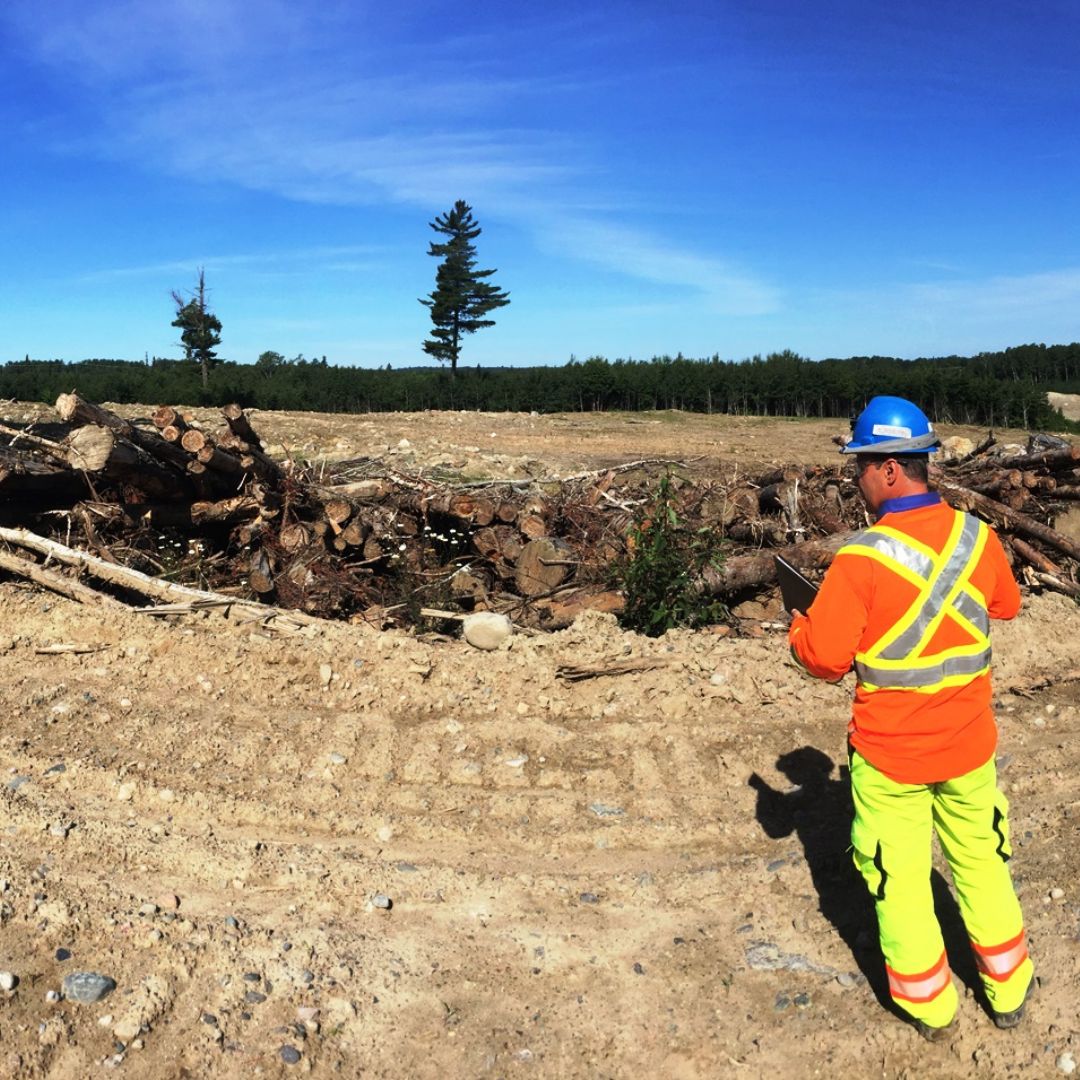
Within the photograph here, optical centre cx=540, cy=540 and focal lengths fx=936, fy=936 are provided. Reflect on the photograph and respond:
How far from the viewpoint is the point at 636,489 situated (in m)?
9.67

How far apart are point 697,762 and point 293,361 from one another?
5604 cm

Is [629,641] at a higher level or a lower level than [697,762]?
higher

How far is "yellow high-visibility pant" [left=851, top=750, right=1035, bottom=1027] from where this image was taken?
9.96 feet

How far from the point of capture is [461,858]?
434 cm

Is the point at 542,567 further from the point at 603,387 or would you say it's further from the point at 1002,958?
the point at 603,387

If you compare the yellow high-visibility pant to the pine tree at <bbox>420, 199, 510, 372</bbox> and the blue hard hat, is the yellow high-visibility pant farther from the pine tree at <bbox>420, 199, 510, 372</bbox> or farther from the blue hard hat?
the pine tree at <bbox>420, 199, 510, 372</bbox>

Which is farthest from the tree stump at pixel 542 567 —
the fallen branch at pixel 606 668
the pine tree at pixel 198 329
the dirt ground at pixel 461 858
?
the pine tree at pixel 198 329

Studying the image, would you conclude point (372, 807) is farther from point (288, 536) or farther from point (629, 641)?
point (288, 536)

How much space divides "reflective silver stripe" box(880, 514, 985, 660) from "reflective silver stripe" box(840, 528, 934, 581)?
0.14 ft

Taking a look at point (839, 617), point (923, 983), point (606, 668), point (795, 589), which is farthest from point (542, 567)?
point (923, 983)

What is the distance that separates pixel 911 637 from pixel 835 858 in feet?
5.76

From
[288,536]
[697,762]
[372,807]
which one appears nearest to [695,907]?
[697,762]

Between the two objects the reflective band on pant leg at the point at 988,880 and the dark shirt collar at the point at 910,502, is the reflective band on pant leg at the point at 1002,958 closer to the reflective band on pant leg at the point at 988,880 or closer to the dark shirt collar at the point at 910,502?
the reflective band on pant leg at the point at 988,880

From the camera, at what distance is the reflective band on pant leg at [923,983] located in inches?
120
